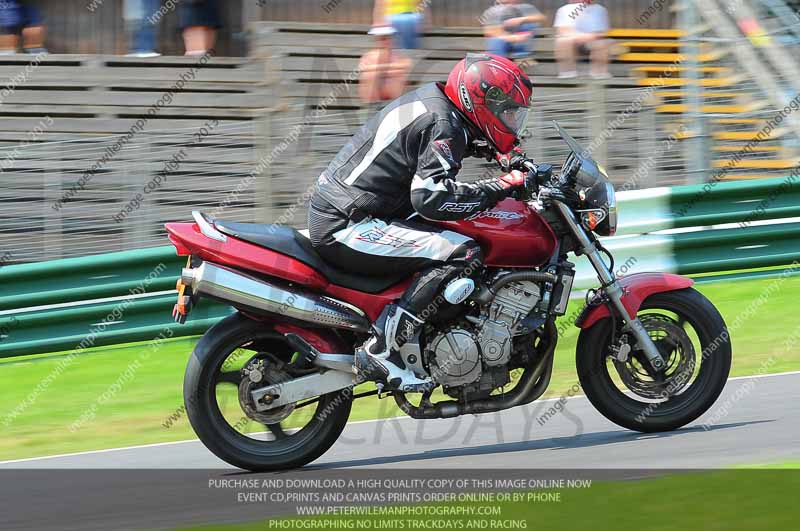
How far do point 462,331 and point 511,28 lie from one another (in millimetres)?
6775

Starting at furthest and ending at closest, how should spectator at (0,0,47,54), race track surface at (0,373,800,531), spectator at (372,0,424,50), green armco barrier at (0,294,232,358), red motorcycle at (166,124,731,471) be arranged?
spectator at (0,0,47,54), spectator at (372,0,424,50), green armco barrier at (0,294,232,358), red motorcycle at (166,124,731,471), race track surface at (0,373,800,531)

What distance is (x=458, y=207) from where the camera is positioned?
6.29m

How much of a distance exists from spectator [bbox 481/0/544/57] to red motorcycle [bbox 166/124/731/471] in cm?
613

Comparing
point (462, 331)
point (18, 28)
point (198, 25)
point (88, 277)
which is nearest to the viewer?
point (462, 331)

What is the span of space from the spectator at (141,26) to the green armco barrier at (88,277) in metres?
3.99

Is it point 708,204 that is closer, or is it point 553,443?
point 553,443

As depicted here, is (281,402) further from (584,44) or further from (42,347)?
(584,44)

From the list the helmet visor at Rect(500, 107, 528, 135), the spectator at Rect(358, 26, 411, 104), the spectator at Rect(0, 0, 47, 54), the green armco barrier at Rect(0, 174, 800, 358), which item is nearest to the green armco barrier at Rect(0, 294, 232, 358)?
the green armco barrier at Rect(0, 174, 800, 358)

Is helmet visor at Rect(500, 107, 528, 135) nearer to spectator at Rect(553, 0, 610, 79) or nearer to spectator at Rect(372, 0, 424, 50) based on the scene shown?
spectator at Rect(372, 0, 424, 50)

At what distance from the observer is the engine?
20.9ft

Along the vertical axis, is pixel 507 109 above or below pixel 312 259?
above

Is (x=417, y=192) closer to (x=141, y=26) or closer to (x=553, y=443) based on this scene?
(x=553, y=443)

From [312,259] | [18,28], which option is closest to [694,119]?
[312,259]

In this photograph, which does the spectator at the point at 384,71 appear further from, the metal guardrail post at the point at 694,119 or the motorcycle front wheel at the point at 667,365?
the motorcycle front wheel at the point at 667,365
